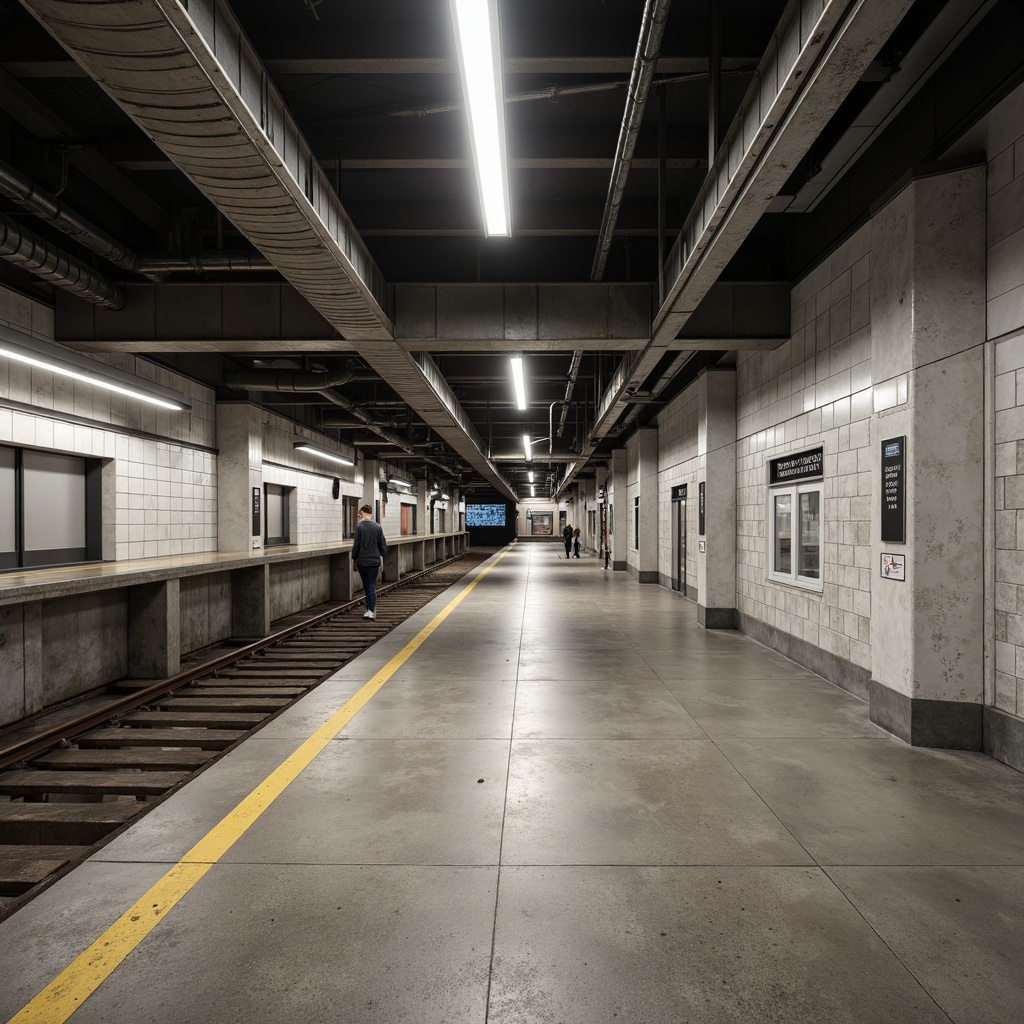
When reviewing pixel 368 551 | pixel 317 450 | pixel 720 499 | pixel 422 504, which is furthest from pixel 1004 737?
pixel 422 504

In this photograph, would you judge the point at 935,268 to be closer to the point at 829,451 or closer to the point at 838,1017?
the point at 829,451

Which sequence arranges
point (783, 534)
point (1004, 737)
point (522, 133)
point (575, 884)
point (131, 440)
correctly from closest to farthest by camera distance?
point (575, 884), point (1004, 737), point (522, 133), point (783, 534), point (131, 440)

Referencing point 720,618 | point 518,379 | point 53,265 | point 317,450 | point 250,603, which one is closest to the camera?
point 53,265

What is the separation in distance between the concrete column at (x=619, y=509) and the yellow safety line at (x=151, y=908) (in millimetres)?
16882

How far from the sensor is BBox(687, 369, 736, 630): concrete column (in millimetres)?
9469

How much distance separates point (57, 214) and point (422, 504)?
2719 centimetres

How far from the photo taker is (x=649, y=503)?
16.4m

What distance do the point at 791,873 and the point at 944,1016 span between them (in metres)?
0.80

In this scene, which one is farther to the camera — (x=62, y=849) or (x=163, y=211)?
(x=163, y=211)

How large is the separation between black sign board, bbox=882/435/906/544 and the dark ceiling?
1.99m

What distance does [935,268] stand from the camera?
174 inches

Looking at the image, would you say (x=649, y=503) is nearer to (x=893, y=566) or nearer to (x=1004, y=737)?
(x=893, y=566)

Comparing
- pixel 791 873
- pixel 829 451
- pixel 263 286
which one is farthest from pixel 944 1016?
pixel 263 286

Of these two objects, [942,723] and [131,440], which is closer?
[942,723]
